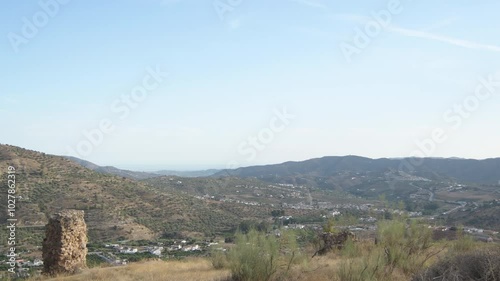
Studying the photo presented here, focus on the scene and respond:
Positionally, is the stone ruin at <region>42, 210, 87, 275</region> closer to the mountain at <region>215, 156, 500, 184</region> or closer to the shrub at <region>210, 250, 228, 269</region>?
the shrub at <region>210, 250, 228, 269</region>

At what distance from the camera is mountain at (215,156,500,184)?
122 metres

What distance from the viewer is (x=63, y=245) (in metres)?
15.0

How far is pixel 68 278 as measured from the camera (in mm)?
13688

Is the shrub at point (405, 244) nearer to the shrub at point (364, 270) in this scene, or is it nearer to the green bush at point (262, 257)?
the shrub at point (364, 270)

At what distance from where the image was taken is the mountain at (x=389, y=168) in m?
122

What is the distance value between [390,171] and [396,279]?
394 ft

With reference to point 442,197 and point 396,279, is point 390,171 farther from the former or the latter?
point 396,279

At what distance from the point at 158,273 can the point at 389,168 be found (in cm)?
12901

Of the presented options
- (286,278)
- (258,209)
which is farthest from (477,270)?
(258,209)

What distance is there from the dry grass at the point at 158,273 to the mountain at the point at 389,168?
107m

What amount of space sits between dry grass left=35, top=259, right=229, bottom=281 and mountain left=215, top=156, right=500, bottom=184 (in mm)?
107066

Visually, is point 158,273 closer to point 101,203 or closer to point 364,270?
point 364,270

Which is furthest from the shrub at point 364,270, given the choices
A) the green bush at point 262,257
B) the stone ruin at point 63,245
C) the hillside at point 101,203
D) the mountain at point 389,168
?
the mountain at point 389,168

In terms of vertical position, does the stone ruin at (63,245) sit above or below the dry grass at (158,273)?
above
